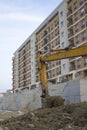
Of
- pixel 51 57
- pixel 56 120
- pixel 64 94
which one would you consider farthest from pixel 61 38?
pixel 56 120

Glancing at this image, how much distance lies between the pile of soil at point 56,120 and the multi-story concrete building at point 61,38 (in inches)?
997

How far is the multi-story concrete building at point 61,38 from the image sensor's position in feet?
195

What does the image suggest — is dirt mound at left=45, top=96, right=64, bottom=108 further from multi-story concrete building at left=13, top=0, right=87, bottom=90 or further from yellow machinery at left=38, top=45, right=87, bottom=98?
multi-story concrete building at left=13, top=0, right=87, bottom=90

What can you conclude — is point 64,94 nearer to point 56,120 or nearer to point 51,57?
point 51,57

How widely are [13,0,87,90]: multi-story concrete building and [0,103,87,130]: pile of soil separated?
83.1 feet

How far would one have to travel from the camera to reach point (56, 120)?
1628 centimetres

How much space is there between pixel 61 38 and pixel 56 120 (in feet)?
176

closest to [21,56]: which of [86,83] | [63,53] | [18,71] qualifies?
[18,71]

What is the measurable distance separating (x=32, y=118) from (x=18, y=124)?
129 cm

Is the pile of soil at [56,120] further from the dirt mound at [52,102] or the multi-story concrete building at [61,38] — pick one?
the multi-story concrete building at [61,38]

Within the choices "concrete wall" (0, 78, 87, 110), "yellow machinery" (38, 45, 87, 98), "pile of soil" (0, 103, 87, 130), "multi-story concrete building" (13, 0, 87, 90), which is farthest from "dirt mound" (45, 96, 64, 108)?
"multi-story concrete building" (13, 0, 87, 90)

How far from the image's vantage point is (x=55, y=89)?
123ft

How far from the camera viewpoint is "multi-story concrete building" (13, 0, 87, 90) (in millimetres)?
59312

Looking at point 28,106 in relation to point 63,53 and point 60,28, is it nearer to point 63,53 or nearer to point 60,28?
point 63,53
